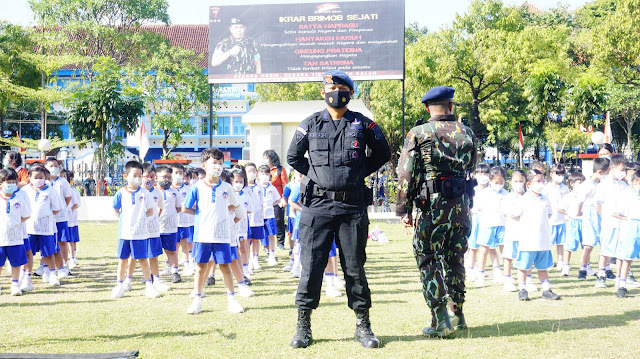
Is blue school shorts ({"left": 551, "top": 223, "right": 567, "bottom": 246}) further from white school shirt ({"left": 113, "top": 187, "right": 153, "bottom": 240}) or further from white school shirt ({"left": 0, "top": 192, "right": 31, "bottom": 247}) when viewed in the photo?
white school shirt ({"left": 0, "top": 192, "right": 31, "bottom": 247})

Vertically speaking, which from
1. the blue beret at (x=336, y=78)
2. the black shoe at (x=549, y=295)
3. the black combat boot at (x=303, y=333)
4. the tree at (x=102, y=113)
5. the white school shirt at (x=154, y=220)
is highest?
the tree at (x=102, y=113)

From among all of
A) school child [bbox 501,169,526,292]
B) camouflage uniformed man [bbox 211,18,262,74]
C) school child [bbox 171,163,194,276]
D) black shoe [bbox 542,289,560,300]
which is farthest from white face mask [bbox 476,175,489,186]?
camouflage uniformed man [bbox 211,18,262,74]

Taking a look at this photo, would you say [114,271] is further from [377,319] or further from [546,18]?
[546,18]

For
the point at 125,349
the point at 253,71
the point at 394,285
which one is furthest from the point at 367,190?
the point at 253,71

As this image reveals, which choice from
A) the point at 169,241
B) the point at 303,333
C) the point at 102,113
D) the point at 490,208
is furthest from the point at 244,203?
the point at 102,113

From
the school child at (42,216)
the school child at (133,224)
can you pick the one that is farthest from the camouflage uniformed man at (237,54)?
the school child at (133,224)

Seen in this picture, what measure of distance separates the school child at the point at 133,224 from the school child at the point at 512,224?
4.60 meters

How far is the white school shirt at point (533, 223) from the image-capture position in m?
7.20

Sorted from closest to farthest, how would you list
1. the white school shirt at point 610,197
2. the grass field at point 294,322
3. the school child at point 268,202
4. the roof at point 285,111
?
1. the grass field at point 294,322
2. the white school shirt at point 610,197
3. the school child at point 268,202
4. the roof at point 285,111

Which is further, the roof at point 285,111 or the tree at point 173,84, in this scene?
the tree at point 173,84

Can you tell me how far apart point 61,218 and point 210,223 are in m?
4.14

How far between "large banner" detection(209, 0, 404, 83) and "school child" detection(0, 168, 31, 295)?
13.2 meters

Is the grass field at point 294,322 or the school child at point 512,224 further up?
the school child at point 512,224

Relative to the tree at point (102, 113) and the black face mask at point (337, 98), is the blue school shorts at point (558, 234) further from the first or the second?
the tree at point (102, 113)
